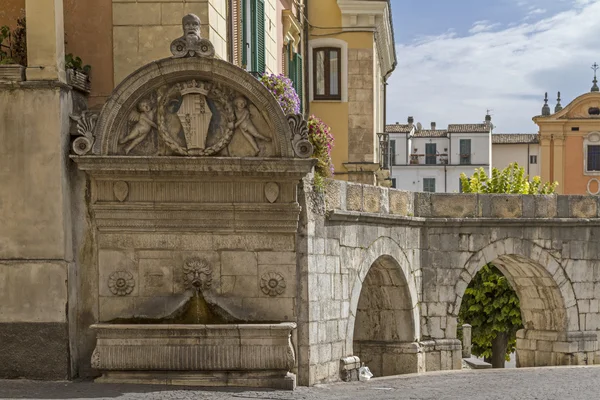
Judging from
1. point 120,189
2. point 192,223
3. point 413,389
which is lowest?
point 413,389

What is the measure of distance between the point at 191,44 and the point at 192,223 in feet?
6.31

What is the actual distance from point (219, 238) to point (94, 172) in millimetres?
1517

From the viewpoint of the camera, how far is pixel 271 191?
41.8 feet

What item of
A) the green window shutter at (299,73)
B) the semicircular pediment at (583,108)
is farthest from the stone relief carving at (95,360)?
the semicircular pediment at (583,108)

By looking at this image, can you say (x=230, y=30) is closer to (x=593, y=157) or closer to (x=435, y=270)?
(x=435, y=270)

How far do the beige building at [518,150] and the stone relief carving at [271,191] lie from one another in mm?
60719

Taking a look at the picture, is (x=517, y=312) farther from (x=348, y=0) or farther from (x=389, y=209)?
(x=389, y=209)

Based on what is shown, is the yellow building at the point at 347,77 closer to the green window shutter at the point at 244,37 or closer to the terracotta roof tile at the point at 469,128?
the green window shutter at the point at 244,37

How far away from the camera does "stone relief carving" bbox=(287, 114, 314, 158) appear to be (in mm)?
12570

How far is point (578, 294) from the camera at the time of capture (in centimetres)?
1958

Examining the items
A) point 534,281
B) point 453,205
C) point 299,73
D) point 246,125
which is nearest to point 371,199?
point 453,205

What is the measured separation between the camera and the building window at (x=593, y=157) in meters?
67.8

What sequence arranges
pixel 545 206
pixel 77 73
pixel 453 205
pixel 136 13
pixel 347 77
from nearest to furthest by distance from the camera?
pixel 77 73
pixel 136 13
pixel 453 205
pixel 545 206
pixel 347 77

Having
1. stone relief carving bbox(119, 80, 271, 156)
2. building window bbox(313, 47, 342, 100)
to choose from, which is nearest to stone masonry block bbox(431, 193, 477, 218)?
stone relief carving bbox(119, 80, 271, 156)
